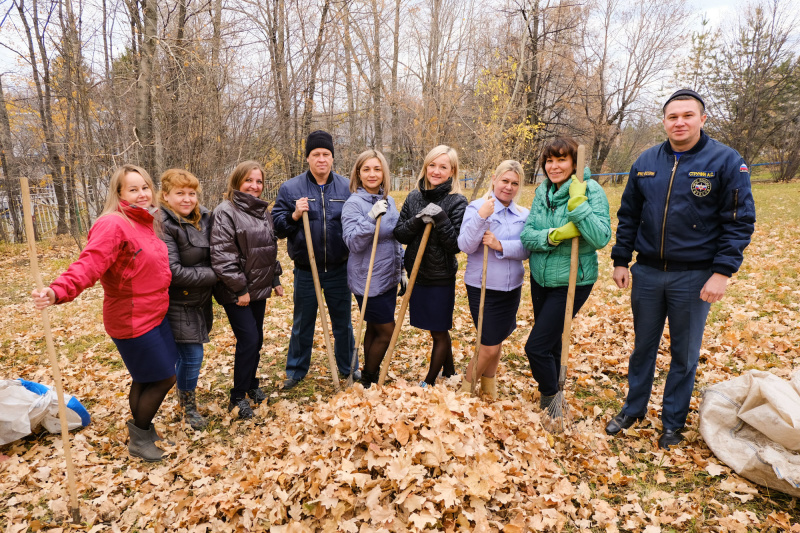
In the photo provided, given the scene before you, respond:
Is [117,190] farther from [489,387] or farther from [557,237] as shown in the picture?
[489,387]

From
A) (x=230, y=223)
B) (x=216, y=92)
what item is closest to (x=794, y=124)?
(x=216, y=92)

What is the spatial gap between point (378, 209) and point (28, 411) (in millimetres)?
3302

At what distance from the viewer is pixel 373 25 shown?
16453mm

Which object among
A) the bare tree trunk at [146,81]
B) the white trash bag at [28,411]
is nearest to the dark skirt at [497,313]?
the white trash bag at [28,411]

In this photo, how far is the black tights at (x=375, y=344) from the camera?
3934mm

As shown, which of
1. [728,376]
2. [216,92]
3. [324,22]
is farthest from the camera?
[324,22]

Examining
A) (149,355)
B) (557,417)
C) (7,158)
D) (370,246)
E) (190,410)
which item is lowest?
(190,410)

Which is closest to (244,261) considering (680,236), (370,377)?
(370,377)

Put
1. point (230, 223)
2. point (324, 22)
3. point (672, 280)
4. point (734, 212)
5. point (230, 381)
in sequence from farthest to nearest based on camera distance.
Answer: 1. point (324, 22)
2. point (230, 381)
3. point (230, 223)
4. point (672, 280)
5. point (734, 212)

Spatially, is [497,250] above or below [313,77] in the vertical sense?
below

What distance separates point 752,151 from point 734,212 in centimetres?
2831

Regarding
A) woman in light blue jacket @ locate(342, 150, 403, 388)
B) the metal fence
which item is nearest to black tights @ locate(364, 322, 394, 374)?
woman in light blue jacket @ locate(342, 150, 403, 388)

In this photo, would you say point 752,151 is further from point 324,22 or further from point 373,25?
point 324,22

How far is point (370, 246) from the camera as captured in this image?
3.79m
